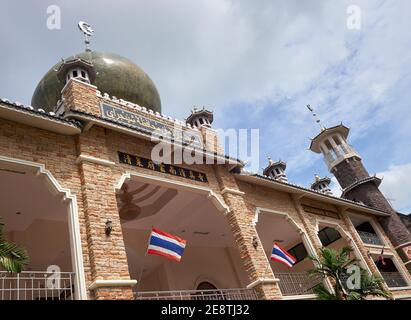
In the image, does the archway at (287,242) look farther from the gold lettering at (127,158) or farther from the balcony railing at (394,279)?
the gold lettering at (127,158)

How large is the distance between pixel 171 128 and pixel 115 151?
3.72 metres

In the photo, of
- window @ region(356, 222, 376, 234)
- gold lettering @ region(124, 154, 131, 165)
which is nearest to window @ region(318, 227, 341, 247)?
window @ region(356, 222, 376, 234)

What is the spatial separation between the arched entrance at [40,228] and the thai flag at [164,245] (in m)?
1.88

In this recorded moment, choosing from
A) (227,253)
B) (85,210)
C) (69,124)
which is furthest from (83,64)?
(227,253)

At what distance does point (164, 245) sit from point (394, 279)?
16.4 m

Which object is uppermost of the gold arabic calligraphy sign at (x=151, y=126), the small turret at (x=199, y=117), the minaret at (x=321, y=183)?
the minaret at (x=321, y=183)

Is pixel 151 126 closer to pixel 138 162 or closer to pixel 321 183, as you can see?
pixel 138 162

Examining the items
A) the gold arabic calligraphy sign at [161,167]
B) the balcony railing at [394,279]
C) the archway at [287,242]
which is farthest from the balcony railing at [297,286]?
the gold arabic calligraphy sign at [161,167]

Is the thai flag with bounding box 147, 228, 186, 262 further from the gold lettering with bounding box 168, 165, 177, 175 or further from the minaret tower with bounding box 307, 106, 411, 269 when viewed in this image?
the minaret tower with bounding box 307, 106, 411, 269

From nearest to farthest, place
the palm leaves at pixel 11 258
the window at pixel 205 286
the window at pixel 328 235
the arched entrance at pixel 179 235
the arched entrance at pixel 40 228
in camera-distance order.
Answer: the palm leaves at pixel 11 258 < the arched entrance at pixel 40 228 < the arched entrance at pixel 179 235 < the window at pixel 205 286 < the window at pixel 328 235

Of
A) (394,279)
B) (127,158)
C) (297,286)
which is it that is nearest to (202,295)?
(127,158)

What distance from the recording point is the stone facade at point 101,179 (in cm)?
809

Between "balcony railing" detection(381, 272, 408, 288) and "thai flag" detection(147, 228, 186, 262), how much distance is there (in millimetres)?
14778

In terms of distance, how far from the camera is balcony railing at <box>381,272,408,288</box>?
1934 centimetres
